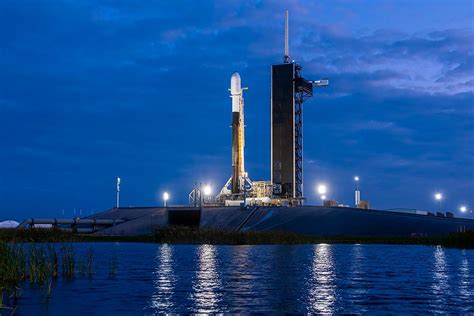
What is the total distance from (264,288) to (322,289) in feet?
8.40

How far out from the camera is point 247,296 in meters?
26.3

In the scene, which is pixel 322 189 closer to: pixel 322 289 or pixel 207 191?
pixel 207 191

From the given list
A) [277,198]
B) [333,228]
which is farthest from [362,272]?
[277,198]

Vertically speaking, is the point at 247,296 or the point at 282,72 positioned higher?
the point at 282,72

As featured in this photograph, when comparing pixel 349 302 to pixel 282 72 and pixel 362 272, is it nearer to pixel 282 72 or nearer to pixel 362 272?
pixel 362 272

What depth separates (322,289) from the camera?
96.0ft

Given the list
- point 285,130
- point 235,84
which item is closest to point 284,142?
point 285,130

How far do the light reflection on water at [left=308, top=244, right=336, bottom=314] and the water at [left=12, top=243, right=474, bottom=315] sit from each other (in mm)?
36

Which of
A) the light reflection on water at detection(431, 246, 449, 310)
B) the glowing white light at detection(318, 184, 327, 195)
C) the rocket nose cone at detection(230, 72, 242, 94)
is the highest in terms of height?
the rocket nose cone at detection(230, 72, 242, 94)

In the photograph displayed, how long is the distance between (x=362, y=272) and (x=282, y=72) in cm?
8292

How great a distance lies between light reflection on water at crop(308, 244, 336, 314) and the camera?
23.7 meters

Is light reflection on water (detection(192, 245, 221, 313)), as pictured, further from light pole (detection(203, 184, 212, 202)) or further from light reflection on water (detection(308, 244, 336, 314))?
light pole (detection(203, 184, 212, 202))

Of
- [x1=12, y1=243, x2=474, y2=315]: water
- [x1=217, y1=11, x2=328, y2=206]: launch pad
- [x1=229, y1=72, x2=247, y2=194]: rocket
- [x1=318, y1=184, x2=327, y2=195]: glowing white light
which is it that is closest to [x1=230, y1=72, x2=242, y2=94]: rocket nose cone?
[x1=229, y1=72, x2=247, y2=194]: rocket

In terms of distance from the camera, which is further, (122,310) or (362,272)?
(362,272)
